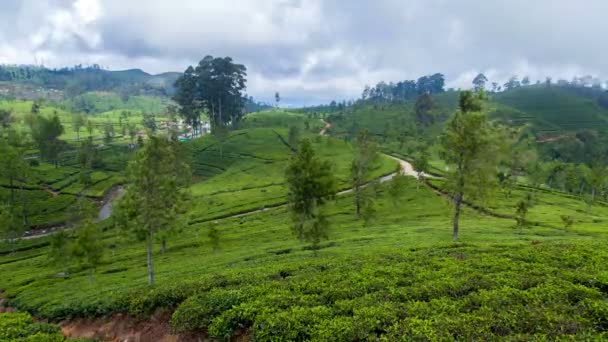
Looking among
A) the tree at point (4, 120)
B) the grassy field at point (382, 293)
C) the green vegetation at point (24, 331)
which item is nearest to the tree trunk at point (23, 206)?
the grassy field at point (382, 293)

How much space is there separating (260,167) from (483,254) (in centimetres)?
11002

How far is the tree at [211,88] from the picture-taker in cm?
16507

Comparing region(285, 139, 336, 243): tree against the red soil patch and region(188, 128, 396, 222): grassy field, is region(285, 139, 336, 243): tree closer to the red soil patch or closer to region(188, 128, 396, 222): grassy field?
the red soil patch

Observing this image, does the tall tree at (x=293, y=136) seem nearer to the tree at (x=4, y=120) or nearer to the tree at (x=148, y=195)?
the tree at (x=148, y=195)

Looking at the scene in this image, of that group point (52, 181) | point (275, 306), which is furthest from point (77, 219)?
point (275, 306)

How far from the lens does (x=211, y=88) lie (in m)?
166

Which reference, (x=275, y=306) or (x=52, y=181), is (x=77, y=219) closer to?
(x=52, y=181)

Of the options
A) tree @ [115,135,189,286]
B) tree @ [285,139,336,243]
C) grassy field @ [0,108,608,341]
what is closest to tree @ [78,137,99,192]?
grassy field @ [0,108,608,341]

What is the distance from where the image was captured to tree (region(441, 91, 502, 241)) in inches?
1572

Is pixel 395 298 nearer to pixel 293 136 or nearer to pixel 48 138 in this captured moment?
pixel 293 136

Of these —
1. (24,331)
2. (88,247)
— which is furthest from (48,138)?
(24,331)

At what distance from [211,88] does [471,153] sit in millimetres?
144066

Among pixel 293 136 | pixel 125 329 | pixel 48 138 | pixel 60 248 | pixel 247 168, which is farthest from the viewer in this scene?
pixel 293 136

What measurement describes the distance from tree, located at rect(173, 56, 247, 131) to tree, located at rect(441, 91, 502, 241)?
5199 inches
